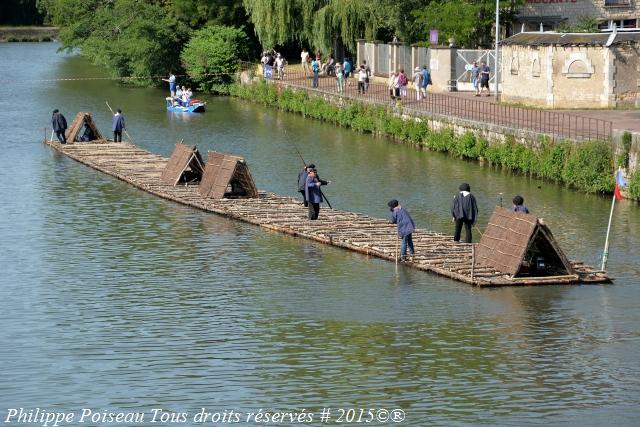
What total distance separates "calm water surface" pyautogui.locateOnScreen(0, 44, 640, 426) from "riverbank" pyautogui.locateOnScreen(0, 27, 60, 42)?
100315 millimetres

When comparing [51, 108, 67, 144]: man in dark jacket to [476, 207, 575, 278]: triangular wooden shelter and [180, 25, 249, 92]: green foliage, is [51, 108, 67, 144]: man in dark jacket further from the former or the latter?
[476, 207, 575, 278]: triangular wooden shelter

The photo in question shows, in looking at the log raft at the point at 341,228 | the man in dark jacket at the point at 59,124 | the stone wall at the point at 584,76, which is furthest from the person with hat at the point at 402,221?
the man in dark jacket at the point at 59,124

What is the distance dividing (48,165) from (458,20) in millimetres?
23423

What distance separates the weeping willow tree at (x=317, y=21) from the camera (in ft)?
243

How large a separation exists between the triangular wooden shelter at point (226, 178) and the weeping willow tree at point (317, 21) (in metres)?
32.1

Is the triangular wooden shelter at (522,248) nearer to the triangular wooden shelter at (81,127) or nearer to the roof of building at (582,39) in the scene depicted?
the roof of building at (582,39)

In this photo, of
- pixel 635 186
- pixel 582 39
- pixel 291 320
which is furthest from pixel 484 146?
pixel 291 320

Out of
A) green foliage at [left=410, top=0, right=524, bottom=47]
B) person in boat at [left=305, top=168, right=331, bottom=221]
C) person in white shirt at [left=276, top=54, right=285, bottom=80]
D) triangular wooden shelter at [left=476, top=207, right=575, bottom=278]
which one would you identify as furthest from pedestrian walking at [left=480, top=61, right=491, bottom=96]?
triangular wooden shelter at [left=476, top=207, right=575, bottom=278]

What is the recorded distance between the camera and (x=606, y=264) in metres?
32.4

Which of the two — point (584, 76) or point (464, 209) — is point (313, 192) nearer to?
point (464, 209)

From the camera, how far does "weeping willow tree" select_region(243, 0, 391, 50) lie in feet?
243

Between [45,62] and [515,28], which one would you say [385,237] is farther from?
[45,62]

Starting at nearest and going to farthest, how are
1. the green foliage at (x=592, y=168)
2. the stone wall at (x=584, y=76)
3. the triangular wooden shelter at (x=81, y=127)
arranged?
1. the green foliage at (x=592, y=168)
2. the stone wall at (x=584, y=76)
3. the triangular wooden shelter at (x=81, y=127)

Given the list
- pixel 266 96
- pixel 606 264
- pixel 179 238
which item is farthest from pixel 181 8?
pixel 606 264
